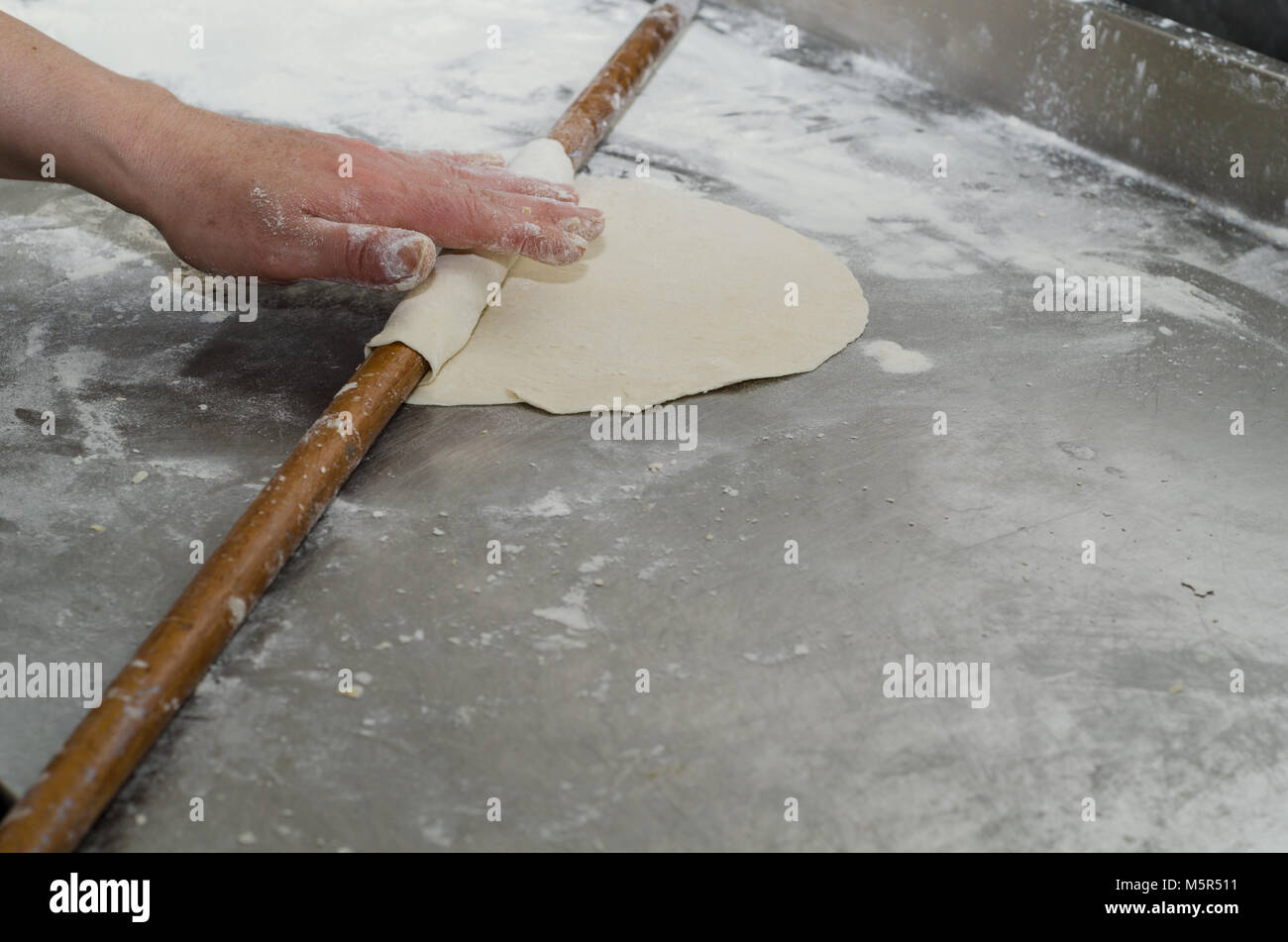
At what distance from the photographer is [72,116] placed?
1.89 meters

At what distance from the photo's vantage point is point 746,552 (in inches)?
64.6

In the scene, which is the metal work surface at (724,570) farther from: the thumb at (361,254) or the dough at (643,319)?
the thumb at (361,254)

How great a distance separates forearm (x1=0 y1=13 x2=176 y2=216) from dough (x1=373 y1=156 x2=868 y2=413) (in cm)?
50

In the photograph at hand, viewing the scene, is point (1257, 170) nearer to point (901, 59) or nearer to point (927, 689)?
point (901, 59)

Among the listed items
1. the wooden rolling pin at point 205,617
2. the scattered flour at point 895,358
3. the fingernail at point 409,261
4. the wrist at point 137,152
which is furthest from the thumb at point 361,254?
the scattered flour at point 895,358

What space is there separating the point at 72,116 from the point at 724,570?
1320 millimetres

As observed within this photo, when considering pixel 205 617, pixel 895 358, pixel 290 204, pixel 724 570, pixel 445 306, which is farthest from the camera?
pixel 895 358

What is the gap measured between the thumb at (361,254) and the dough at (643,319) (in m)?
0.09

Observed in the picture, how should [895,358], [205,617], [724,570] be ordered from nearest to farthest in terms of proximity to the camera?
[205,617]
[724,570]
[895,358]

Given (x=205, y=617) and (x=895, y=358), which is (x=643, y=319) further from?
(x=205, y=617)

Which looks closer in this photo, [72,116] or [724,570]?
[724,570]

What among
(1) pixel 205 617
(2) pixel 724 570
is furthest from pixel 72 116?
(2) pixel 724 570

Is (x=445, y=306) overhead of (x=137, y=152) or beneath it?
beneath
